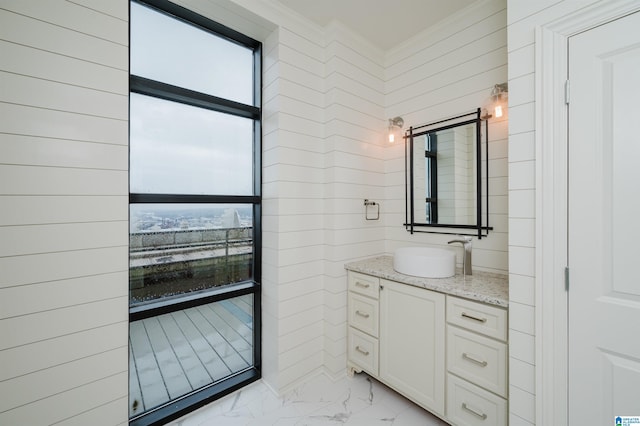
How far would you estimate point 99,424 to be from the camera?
133 centimetres

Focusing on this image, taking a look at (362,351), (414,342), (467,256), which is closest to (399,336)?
(414,342)

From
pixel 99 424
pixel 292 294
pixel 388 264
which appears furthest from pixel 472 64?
pixel 99 424

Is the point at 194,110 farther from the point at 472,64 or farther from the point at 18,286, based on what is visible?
the point at 472,64

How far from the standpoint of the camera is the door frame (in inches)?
44.6

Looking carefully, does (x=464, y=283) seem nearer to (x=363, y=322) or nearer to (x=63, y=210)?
(x=363, y=322)

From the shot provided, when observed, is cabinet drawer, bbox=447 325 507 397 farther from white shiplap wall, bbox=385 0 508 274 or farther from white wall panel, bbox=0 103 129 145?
white wall panel, bbox=0 103 129 145

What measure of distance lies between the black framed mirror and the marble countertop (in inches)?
13.4

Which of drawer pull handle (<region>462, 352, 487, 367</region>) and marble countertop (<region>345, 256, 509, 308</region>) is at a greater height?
marble countertop (<region>345, 256, 509, 308</region>)

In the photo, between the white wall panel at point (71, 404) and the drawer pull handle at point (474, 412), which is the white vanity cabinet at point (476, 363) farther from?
the white wall panel at point (71, 404)

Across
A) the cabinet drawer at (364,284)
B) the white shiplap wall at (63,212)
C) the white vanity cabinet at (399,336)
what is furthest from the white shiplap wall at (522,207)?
the white shiplap wall at (63,212)

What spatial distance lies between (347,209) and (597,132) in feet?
4.68

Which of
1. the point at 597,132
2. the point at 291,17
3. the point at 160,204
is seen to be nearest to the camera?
the point at 597,132

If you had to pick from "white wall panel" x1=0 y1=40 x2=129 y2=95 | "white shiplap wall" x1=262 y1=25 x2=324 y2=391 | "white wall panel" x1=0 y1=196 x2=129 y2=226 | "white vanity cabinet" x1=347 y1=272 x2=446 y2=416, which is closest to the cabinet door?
"white vanity cabinet" x1=347 y1=272 x2=446 y2=416

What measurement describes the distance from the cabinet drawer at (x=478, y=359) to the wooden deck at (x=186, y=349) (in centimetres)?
145
